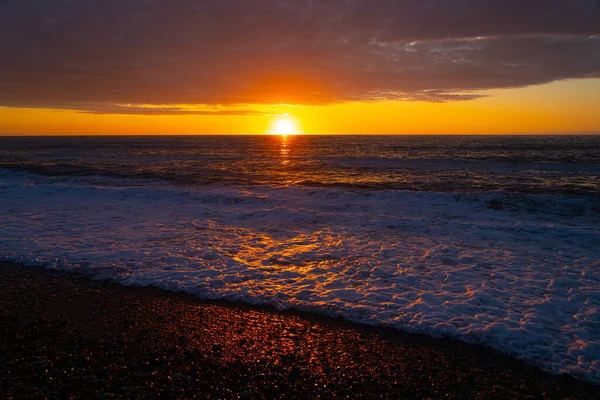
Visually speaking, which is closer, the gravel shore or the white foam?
the gravel shore

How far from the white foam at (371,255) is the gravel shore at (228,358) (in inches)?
21.0

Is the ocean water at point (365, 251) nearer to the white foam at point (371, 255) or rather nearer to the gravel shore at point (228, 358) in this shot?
the white foam at point (371, 255)

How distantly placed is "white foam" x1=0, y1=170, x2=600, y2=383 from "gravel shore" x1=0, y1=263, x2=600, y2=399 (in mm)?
534

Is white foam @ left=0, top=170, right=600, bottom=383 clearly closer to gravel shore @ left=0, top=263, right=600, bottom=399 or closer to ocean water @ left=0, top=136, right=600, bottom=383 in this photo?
ocean water @ left=0, top=136, right=600, bottom=383

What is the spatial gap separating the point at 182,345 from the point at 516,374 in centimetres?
488

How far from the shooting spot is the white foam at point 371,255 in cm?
673

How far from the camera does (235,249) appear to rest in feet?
36.0

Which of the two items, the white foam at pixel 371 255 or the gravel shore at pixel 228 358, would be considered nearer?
the gravel shore at pixel 228 358

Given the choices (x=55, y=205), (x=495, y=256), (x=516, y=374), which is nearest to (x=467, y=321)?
(x=516, y=374)

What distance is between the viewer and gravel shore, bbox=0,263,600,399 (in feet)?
15.3

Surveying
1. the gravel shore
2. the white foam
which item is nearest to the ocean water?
the white foam

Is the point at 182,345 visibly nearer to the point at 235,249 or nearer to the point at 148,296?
the point at 148,296

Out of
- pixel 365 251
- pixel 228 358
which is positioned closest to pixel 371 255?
pixel 365 251

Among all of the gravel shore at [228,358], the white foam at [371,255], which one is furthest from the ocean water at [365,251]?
the gravel shore at [228,358]
